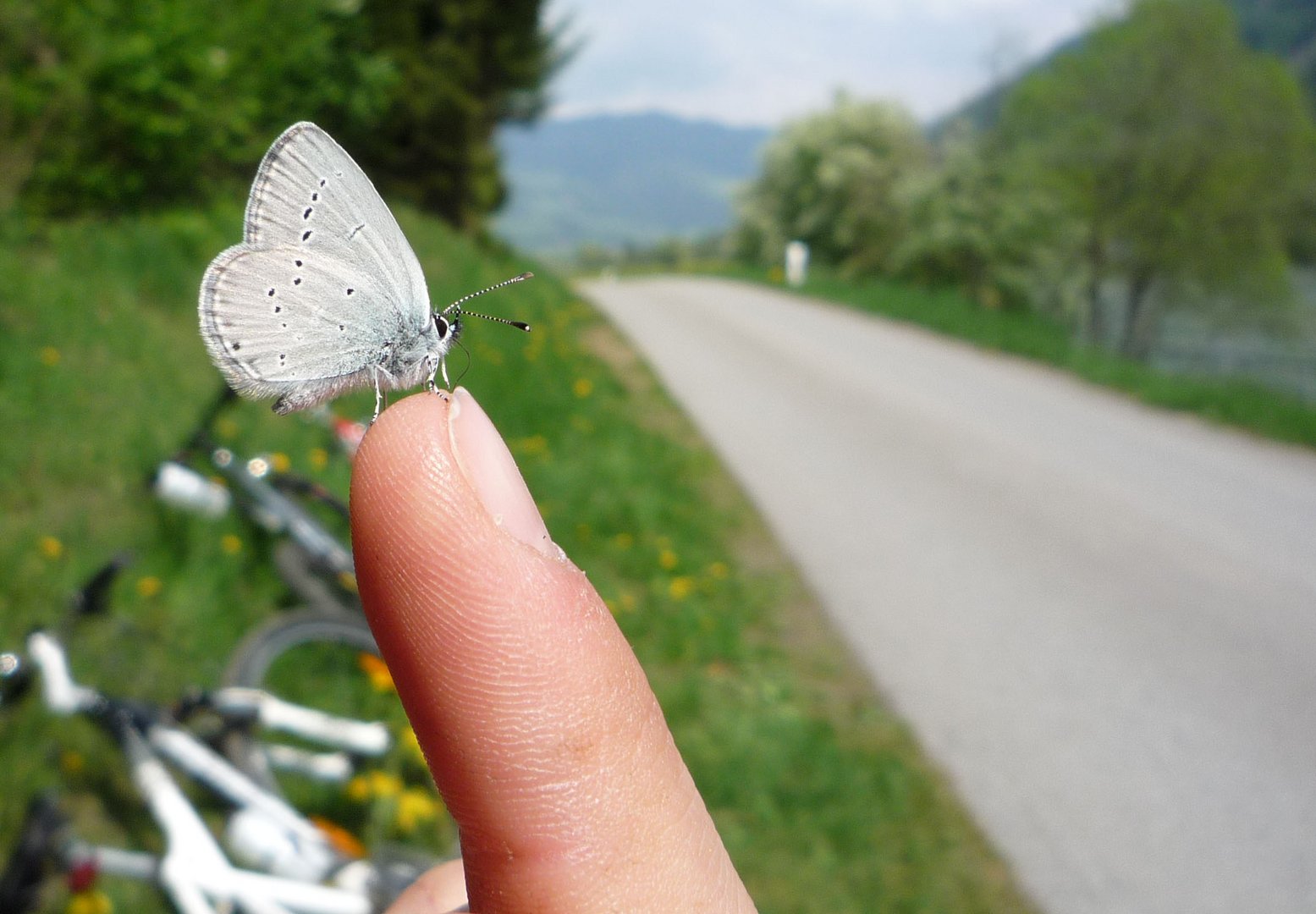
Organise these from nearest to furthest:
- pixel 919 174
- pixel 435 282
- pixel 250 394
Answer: pixel 250 394 → pixel 435 282 → pixel 919 174

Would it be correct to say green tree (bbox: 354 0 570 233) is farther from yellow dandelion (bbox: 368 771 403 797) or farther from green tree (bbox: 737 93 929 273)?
green tree (bbox: 737 93 929 273)

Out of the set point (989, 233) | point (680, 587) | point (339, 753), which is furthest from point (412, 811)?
point (989, 233)

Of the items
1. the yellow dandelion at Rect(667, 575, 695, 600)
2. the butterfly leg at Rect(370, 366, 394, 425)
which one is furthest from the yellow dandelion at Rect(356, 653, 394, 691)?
the yellow dandelion at Rect(667, 575, 695, 600)

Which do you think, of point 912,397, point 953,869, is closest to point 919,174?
point 912,397

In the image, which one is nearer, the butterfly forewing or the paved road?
the butterfly forewing

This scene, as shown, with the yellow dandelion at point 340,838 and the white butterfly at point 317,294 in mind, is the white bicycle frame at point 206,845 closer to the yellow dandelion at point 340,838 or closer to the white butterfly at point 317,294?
the yellow dandelion at point 340,838

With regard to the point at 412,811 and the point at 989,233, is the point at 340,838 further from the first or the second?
the point at 989,233

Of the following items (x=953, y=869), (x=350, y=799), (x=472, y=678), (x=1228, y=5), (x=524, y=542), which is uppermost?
(x=1228, y=5)

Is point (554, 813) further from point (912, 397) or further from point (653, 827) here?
point (912, 397)
